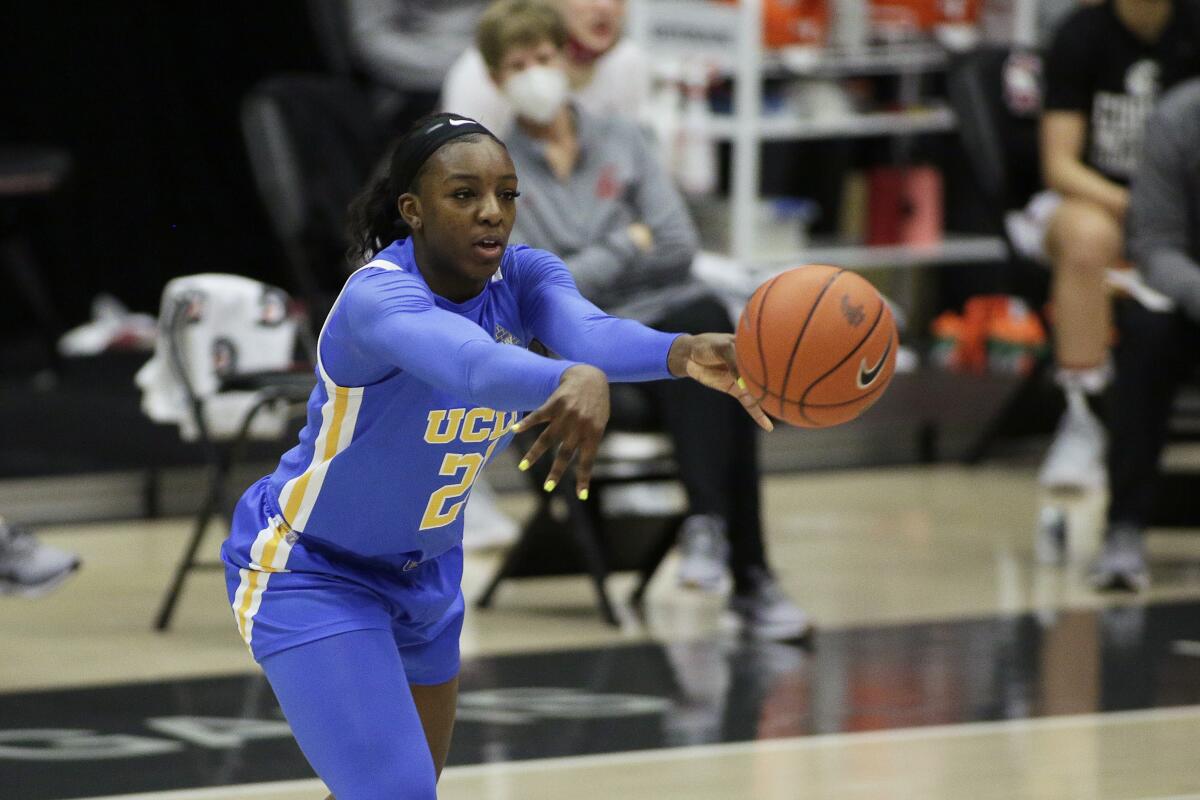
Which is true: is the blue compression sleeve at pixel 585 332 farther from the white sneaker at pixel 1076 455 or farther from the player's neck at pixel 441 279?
the white sneaker at pixel 1076 455

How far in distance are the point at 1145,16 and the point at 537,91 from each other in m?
2.03

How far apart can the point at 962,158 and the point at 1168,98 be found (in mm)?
3424

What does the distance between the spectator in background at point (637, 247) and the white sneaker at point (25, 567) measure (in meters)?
1.39

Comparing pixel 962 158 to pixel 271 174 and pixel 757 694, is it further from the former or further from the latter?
pixel 757 694

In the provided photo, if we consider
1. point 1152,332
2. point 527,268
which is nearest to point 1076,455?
point 1152,332

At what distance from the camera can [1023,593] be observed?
5.50m

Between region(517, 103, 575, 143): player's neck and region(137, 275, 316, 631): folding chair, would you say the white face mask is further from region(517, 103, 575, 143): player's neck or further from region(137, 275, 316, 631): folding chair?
region(137, 275, 316, 631): folding chair

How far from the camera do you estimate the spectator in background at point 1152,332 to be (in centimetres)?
528

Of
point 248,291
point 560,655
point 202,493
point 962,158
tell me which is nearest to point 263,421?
point 248,291

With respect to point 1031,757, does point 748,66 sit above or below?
above

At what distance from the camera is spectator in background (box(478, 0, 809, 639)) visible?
4.91 metres

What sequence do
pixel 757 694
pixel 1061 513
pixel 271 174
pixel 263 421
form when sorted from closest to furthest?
pixel 757 694, pixel 263 421, pixel 1061 513, pixel 271 174

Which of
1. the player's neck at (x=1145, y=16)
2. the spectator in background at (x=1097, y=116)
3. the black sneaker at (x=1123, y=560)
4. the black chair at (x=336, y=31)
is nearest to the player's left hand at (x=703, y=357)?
the black sneaker at (x=1123, y=560)

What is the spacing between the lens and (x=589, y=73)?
5.75m
